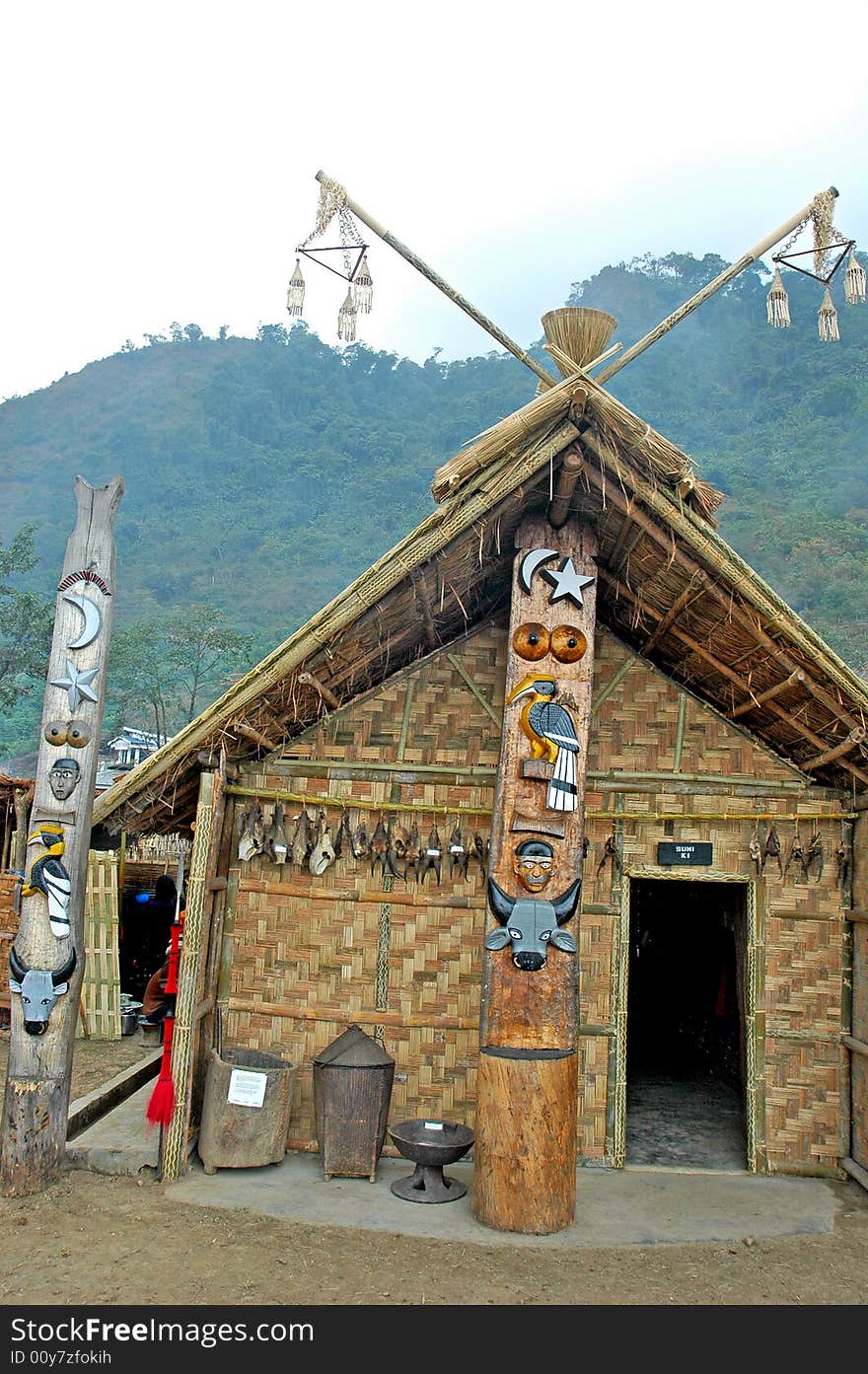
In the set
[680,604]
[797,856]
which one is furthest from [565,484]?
[797,856]

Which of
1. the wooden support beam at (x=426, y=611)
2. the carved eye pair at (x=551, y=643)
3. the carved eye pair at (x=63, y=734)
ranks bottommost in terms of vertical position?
the carved eye pair at (x=63, y=734)

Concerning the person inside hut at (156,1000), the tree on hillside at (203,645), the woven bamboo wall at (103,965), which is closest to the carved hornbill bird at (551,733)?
the person inside hut at (156,1000)

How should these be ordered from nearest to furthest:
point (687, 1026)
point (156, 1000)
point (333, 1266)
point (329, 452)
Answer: point (333, 1266) → point (156, 1000) → point (687, 1026) → point (329, 452)

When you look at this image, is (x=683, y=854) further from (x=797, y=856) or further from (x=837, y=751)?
(x=837, y=751)

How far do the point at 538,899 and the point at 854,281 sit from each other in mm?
3992

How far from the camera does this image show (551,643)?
591 centimetres

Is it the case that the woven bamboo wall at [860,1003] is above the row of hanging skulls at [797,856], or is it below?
below

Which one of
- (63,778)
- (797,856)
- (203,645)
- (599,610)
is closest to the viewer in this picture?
(63,778)

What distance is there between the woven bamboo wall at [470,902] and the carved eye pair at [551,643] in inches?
46.8

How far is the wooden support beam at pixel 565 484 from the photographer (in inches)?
224

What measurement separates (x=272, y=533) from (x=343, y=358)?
77.4 feet

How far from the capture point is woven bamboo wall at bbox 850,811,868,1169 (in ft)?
21.1

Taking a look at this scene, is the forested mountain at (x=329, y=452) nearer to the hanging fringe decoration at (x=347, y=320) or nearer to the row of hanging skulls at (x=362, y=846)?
the row of hanging skulls at (x=362, y=846)
